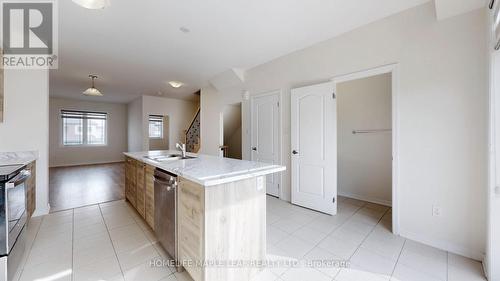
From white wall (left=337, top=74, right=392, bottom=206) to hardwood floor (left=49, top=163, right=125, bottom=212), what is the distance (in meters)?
4.48

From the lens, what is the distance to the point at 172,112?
7977 millimetres

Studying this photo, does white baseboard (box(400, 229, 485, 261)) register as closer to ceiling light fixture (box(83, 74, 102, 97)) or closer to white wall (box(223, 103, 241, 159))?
white wall (box(223, 103, 241, 159))

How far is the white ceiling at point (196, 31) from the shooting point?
2322 mm

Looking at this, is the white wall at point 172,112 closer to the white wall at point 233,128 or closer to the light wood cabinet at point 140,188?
the white wall at point 233,128

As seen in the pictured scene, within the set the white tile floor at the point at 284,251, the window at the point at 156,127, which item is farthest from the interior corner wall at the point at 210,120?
the window at the point at 156,127

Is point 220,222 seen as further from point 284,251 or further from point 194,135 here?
point 194,135

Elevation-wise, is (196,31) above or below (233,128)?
above

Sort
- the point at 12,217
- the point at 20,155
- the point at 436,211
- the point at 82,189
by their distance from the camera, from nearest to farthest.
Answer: the point at 12,217 → the point at 436,211 → the point at 20,155 → the point at 82,189

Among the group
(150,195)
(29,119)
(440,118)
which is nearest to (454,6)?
(440,118)

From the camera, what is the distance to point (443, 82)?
211cm

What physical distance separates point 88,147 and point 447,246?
10588 millimetres

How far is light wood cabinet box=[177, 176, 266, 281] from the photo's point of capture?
1.42 meters

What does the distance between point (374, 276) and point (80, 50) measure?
5159mm

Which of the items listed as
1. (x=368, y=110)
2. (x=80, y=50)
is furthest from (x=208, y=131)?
(x=368, y=110)
